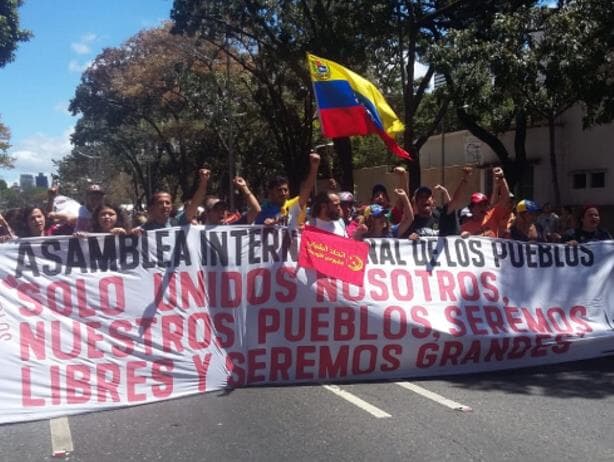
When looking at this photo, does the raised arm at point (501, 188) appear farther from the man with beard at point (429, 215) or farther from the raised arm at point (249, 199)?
the raised arm at point (249, 199)

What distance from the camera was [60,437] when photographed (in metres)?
4.57

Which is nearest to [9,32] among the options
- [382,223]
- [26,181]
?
Result: [382,223]

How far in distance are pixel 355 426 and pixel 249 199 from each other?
2342 millimetres

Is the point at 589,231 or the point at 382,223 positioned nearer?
the point at 382,223

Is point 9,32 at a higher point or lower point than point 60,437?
higher

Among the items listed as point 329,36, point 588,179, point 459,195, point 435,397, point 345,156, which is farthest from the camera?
point 588,179

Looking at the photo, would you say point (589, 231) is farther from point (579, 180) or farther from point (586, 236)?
point (579, 180)

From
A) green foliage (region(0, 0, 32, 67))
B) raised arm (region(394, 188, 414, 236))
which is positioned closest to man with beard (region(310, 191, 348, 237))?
raised arm (region(394, 188, 414, 236))

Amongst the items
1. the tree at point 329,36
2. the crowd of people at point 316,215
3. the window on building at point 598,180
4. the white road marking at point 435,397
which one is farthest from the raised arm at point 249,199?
the window on building at point 598,180

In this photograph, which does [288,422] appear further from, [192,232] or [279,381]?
[192,232]

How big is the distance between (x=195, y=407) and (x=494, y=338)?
8.97 ft

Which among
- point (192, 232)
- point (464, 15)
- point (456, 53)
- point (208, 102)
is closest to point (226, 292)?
point (192, 232)

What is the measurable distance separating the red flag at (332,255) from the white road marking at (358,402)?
0.92 metres

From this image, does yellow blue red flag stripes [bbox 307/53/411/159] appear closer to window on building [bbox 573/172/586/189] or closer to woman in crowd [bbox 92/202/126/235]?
woman in crowd [bbox 92/202/126/235]
